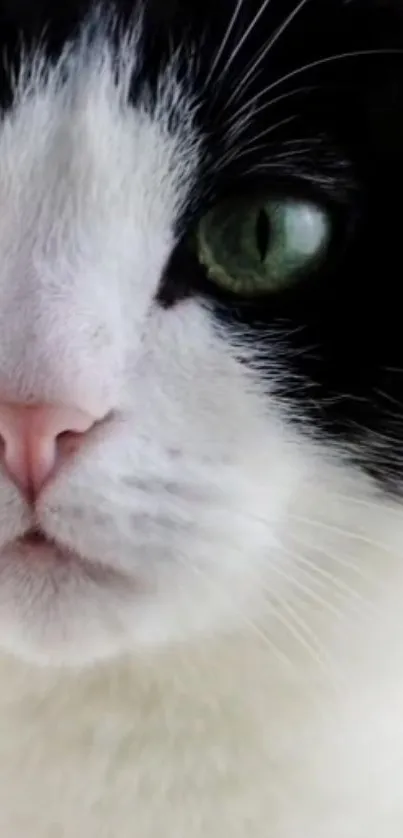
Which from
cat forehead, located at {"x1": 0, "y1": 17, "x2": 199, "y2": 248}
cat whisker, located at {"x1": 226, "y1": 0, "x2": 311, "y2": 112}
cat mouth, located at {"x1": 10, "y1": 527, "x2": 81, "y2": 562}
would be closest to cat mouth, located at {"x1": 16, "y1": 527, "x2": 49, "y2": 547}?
cat mouth, located at {"x1": 10, "y1": 527, "x2": 81, "y2": 562}

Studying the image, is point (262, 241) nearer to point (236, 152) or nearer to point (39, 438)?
point (236, 152)

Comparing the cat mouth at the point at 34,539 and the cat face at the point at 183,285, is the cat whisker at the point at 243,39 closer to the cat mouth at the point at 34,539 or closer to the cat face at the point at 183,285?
the cat face at the point at 183,285

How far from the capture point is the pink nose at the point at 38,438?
59 cm

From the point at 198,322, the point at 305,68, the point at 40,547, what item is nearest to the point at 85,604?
the point at 40,547

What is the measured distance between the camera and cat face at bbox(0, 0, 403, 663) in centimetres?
60

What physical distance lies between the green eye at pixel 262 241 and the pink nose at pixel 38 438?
119mm

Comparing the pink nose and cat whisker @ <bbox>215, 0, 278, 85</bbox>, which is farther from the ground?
cat whisker @ <bbox>215, 0, 278, 85</bbox>

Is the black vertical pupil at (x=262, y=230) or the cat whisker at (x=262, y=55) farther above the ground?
the cat whisker at (x=262, y=55)

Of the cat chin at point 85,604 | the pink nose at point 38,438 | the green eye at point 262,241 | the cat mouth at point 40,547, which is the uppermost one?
the green eye at point 262,241

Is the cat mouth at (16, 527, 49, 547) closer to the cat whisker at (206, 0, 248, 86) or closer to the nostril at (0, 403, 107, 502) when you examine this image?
the nostril at (0, 403, 107, 502)

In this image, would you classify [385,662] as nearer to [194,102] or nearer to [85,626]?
[85,626]

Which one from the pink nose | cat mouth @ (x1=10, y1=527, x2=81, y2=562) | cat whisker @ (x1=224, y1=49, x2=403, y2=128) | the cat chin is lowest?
the cat chin

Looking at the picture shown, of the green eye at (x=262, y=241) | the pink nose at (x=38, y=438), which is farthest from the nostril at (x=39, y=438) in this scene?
the green eye at (x=262, y=241)

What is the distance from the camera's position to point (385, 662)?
30.2 inches
